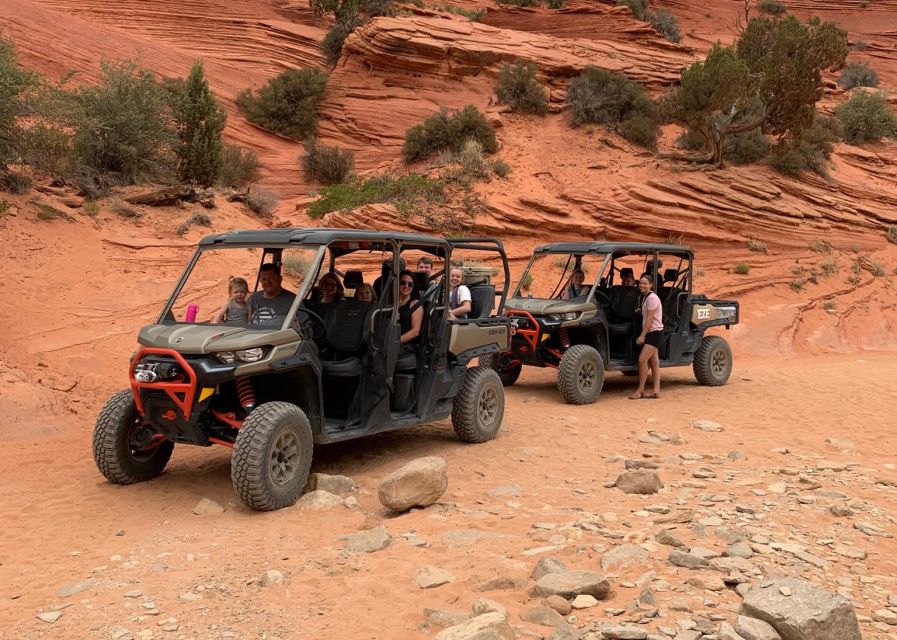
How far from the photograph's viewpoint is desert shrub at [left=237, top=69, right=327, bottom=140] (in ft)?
92.2

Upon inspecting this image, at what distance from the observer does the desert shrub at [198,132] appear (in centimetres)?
1897

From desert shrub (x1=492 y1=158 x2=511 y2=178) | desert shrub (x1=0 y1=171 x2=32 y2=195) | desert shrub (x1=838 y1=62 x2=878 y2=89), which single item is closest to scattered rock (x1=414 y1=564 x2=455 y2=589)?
desert shrub (x1=0 y1=171 x2=32 y2=195)

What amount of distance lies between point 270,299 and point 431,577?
134 inches

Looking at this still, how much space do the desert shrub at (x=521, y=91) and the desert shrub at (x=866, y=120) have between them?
11.3 metres

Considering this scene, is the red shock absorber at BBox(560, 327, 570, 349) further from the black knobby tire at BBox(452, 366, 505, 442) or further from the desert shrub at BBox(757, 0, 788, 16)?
the desert shrub at BBox(757, 0, 788, 16)

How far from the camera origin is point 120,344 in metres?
12.0

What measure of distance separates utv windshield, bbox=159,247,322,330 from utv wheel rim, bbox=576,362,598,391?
3.97 meters

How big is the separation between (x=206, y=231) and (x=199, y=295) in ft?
10.4

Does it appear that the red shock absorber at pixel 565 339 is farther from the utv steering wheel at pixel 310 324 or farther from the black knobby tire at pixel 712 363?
the utv steering wheel at pixel 310 324

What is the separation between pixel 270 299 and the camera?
22.6ft

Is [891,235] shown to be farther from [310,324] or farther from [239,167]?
[310,324]

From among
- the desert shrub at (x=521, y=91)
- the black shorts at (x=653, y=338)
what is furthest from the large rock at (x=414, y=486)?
the desert shrub at (x=521, y=91)

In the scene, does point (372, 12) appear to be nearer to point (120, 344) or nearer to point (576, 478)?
point (120, 344)

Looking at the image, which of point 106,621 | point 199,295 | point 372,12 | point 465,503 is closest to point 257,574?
point 106,621
